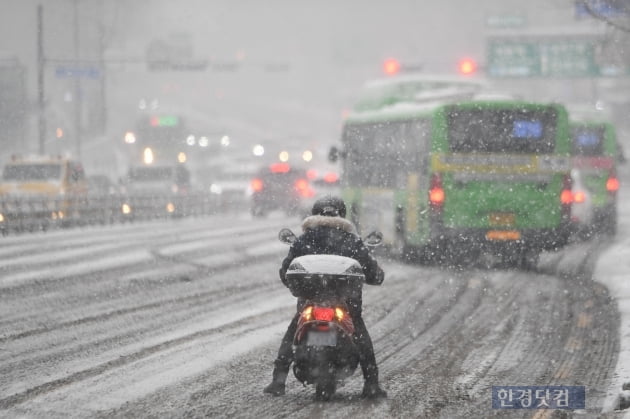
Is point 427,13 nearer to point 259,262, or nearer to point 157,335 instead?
point 259,262

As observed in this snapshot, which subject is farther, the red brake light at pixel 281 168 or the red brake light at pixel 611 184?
the red brake light at pixel 281 168

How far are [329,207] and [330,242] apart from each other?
0.27m

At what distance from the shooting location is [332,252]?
8.51 metres

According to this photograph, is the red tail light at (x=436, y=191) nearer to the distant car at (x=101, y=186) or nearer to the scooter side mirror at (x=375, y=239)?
the scooter side mirror at (x=375, y=239)

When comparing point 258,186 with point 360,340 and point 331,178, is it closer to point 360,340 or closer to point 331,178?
point 331,178

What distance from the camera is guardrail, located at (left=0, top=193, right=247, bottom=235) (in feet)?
98.8

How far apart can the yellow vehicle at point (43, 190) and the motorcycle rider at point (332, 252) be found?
22771 millimetres

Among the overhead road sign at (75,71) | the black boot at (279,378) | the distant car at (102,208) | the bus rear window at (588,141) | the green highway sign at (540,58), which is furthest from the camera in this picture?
the green highway sign at (540,58)

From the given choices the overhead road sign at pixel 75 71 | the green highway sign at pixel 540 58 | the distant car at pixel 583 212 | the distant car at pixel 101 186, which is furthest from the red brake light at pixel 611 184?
the overhead road sign at pixel 75 71

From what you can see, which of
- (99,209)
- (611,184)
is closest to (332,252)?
(611,184)

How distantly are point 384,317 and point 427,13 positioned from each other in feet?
361

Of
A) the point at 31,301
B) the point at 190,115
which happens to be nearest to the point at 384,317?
the point at 31,301

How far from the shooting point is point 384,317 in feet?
45.0

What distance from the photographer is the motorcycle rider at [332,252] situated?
27.7 feet
